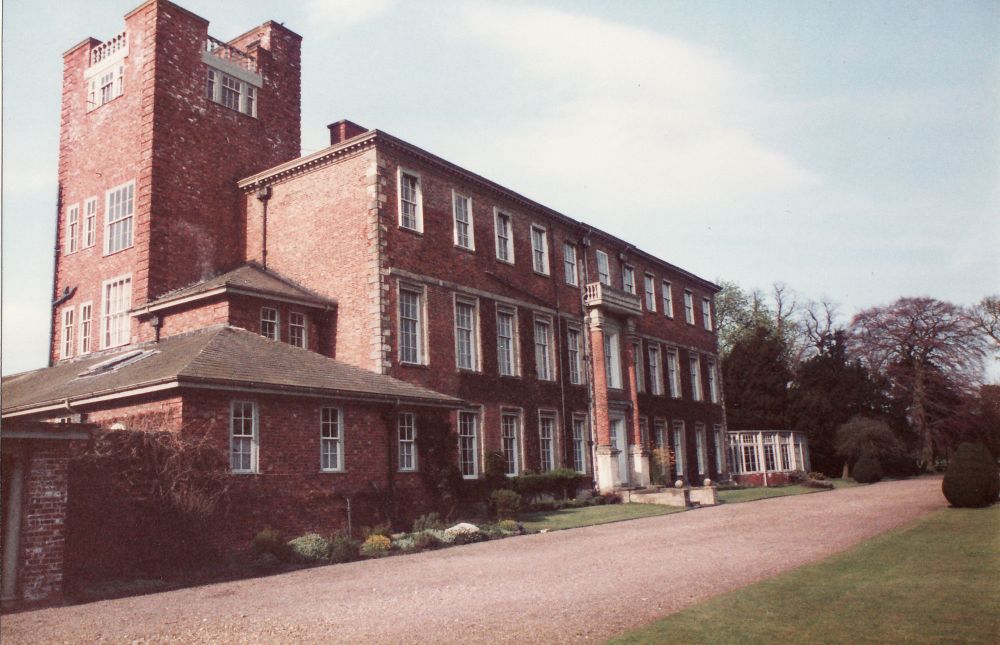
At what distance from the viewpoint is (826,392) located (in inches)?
1940

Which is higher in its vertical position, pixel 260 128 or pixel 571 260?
pixel 260 128

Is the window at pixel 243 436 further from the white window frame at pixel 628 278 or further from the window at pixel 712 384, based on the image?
the window at pixel 712 384

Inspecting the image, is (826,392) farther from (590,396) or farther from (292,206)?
(292,206)

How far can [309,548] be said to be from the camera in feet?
52.9

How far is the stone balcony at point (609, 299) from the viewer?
1331 inches

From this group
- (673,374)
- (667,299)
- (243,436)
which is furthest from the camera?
(667,299)

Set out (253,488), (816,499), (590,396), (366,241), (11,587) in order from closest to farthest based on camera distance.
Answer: (11,587)
(253,488)
(366,241)
(816,499)
(590,396)

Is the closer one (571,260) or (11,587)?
(11,587)

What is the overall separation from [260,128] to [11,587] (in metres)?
21.9

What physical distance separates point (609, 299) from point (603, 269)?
2547 millimetres

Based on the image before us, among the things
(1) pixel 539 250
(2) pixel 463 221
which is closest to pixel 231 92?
(2) pixel 463 221

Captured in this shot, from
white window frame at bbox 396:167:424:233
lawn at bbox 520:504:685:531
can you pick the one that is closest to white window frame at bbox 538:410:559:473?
lawn at bbox 520:504:685:531

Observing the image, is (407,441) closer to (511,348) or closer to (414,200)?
(511,348)

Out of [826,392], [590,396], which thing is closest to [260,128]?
[590,396]
